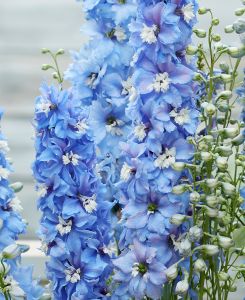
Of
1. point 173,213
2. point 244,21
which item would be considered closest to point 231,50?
point 244,21

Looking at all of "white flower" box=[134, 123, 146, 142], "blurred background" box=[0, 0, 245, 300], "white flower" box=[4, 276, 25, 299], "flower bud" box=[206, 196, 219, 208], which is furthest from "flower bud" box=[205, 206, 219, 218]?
"blurred background" box=[0, 0, 245, 300]

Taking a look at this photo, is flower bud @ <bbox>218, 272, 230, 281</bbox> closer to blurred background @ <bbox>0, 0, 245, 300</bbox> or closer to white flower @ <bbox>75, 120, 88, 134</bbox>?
white flower @ <bbox>75, 120, 88, 134</bbox>

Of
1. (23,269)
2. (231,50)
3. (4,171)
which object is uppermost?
(231,50)


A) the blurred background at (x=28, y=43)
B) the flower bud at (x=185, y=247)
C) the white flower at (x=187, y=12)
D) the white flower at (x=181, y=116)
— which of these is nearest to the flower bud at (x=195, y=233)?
the flower bud at (x=185, y=247)

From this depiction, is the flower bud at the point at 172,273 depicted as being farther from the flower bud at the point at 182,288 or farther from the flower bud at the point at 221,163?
the flower bud at the point at 221,163

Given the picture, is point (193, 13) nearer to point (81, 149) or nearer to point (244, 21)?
point (244, 21)

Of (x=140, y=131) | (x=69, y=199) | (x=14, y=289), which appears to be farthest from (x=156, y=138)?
(x=14, y=289)
